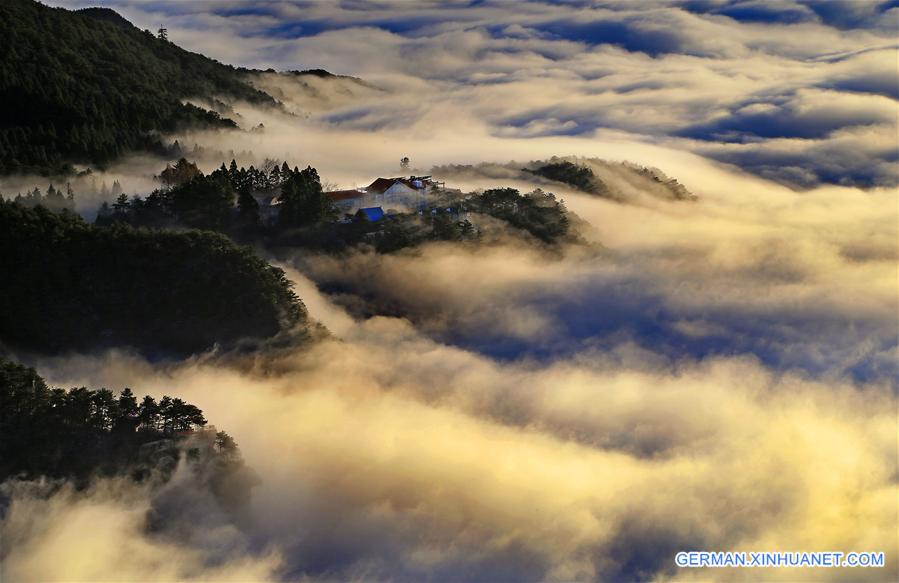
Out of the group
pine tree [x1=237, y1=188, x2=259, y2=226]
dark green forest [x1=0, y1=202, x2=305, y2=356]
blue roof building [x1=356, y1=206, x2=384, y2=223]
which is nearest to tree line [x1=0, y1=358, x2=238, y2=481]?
dark green forest [x1=0, y1=202, x2=305, y2=356]

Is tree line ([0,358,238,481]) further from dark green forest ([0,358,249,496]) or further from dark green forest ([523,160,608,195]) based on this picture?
dark green forest ([523,160,608,195])

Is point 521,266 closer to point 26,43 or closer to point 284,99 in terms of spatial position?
point 26,43

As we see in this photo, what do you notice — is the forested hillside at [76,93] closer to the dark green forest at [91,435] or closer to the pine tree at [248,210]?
the pine tree at [248,210]

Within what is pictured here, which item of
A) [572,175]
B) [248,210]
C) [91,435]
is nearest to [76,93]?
[248,210]

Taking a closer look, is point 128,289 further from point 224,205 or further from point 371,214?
point 371,214

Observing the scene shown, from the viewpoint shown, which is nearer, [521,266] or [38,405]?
[38,405]

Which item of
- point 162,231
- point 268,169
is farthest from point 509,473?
point 268,169

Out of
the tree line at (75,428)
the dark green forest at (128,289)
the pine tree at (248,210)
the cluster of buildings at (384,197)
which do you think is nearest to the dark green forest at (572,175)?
the cluster of buildings at (384,197)
